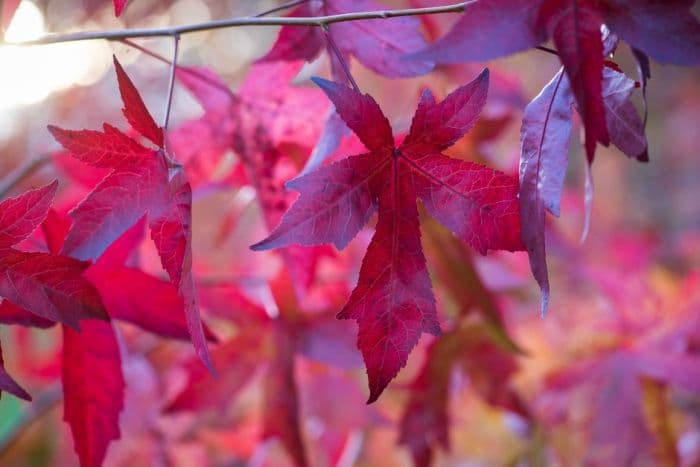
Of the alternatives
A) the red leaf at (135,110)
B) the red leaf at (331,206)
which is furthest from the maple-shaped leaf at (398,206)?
the red leaf at (135,110)

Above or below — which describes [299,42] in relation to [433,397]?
above

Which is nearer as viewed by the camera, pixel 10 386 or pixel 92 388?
pixel 10 386

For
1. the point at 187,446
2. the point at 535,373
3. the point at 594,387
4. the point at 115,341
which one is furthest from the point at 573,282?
the point at 115,341

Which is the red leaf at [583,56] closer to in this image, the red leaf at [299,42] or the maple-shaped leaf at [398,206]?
the maple-shaped leaf at [398,206]

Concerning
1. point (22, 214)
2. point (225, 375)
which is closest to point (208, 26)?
point (22, 214)

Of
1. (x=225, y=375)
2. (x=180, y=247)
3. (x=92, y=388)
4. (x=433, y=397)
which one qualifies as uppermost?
(x=180, y=247)

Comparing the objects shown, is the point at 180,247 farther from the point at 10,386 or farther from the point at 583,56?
the point at 583,56

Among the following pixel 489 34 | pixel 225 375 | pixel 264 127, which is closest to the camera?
pixel 489 34
